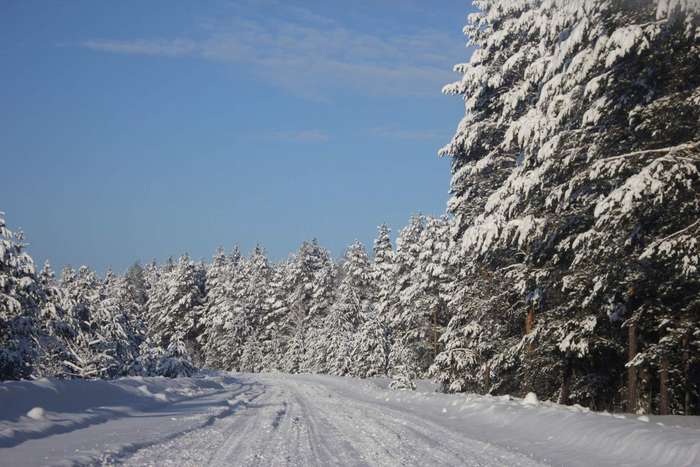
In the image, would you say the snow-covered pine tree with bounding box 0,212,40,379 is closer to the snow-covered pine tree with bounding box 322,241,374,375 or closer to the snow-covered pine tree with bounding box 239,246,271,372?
the snow-covered pine tree with bounding box 322,241,374,375

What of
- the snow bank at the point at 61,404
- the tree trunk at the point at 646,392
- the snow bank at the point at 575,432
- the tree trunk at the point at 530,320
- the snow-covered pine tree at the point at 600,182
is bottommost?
the snow bank at the point at 61,404

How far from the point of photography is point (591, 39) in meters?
10.7

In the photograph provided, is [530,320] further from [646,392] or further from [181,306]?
[181,306]

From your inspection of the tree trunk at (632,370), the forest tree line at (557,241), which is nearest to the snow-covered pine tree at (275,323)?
the forest tree line at (557,241)

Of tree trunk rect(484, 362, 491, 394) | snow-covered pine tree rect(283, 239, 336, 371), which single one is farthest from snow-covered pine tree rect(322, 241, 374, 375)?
tree trunk rect(484, 362, 491, 394)

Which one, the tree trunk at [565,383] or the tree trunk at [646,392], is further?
the tree trunk at [565,383]

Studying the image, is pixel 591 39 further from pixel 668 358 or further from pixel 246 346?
pixel 246 346

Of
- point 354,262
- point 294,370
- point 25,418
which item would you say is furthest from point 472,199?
point 294,370

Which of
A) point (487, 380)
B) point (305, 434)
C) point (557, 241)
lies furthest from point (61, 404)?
point (487, 380)

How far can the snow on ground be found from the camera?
8.12 meters

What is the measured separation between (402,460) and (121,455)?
12.6 ft

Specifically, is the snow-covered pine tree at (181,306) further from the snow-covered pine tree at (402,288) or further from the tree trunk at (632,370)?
the tree trunk at (632,370)

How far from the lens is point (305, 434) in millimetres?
10555

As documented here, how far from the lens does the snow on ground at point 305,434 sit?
8.12 m
